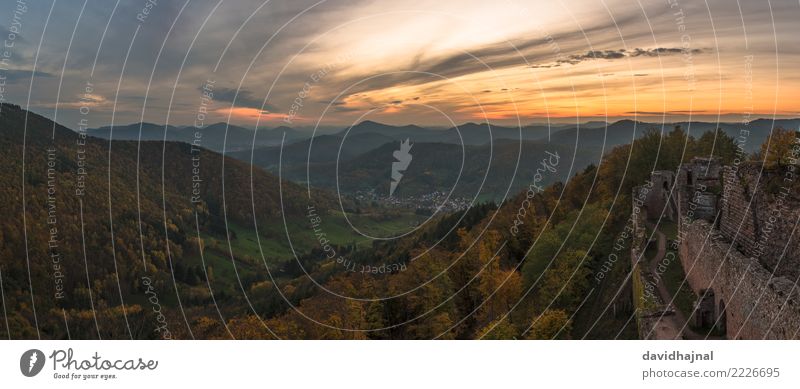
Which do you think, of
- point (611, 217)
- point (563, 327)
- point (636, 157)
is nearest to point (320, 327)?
point (563, 327)

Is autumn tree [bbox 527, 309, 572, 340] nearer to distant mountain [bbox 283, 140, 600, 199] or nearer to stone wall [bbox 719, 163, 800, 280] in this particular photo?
stone wall [bbox 719, 163, 800, 280]

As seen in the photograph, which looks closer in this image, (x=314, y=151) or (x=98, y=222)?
(x=314, y=151)

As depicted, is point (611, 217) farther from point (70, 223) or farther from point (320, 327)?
point (70, 223)

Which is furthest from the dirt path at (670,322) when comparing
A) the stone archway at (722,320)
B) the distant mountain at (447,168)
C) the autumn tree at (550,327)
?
the distant mountain at (447,168)

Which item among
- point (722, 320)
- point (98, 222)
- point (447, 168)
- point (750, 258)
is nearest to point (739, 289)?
point (750, 258)

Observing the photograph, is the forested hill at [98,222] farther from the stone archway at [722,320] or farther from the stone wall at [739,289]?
the stone archway at [722,320]

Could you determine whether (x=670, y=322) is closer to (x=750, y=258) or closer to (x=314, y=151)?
(x=750, y=258)
